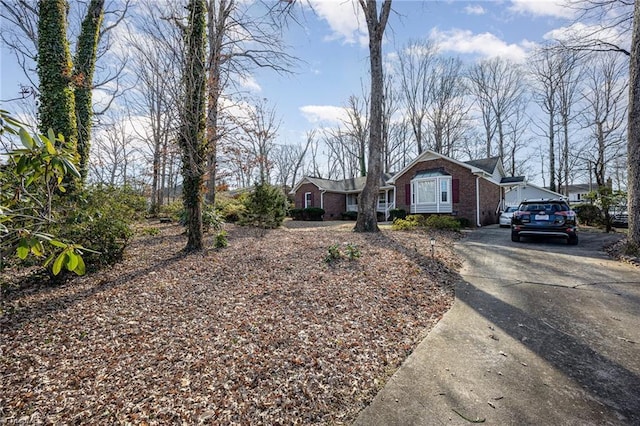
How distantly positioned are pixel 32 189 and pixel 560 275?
8571 millimetres

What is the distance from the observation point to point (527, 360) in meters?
2.66

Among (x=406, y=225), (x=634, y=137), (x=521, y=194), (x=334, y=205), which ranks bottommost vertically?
(x=406, y=225)

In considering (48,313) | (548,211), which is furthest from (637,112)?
(48,313)

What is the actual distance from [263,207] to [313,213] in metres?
11.3

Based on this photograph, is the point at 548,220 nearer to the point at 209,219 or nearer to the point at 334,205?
the point at 209,219

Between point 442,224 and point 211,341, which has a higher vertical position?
point 442,224

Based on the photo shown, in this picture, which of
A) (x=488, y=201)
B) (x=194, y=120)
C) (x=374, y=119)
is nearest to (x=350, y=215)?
(x=488, y=201)

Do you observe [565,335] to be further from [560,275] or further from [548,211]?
[548,211]

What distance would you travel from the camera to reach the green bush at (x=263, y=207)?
11094mm

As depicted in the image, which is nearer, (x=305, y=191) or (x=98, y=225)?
(x=98, y=225)

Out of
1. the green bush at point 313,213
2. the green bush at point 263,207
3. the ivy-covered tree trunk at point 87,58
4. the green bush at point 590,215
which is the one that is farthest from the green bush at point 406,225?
the green bush at point 313,213

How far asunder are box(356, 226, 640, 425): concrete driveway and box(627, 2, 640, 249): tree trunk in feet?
9.22

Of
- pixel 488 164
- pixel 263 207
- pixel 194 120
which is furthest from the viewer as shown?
pixel 488 164

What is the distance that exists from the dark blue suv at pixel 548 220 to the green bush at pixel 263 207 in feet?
27.8
